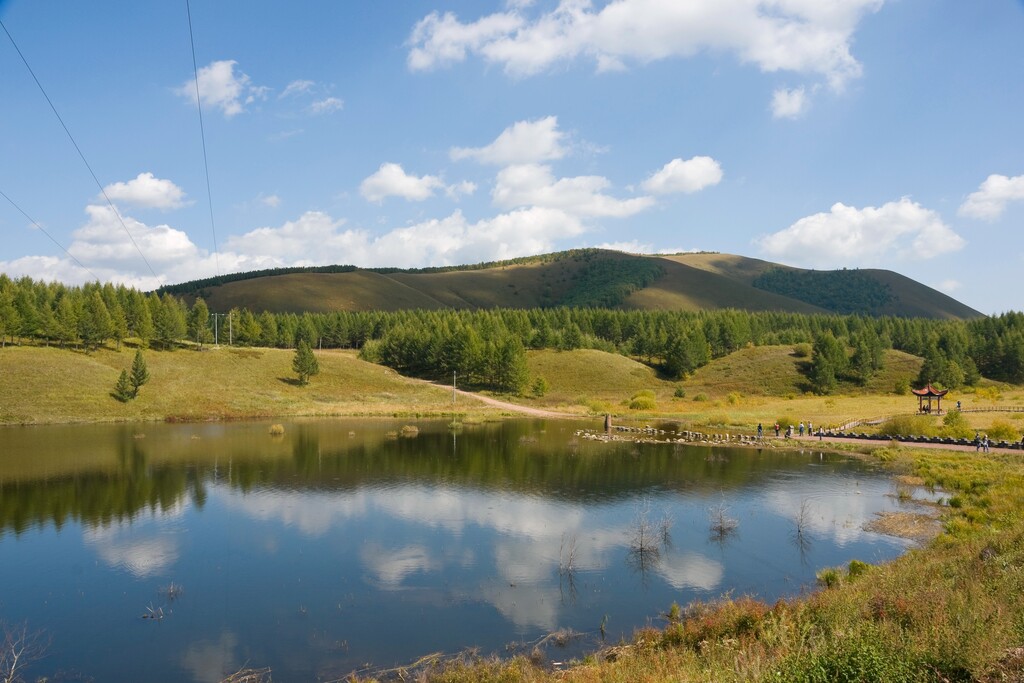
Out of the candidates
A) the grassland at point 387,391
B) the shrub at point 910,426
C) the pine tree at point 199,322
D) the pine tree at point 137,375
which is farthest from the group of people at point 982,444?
the pine tree at point 199,322

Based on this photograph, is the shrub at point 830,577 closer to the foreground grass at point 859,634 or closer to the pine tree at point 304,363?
Result: the foreground grass at point 859,634

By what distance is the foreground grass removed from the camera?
10.8m

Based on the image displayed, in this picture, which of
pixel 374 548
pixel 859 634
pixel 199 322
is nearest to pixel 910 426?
pixel 374 548

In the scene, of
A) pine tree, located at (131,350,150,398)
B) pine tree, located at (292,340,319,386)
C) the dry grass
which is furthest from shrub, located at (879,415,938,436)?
pine tree, located at (131,350,150,398)

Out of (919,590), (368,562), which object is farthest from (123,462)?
(919,590)

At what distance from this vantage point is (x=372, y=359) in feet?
467

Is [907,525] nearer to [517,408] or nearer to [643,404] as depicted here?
[643,404]

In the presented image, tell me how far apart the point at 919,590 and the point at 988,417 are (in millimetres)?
68660

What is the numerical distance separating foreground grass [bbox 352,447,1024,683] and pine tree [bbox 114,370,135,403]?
83070mm

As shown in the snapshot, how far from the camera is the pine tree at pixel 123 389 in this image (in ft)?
274

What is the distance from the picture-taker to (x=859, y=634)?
42.0 ft

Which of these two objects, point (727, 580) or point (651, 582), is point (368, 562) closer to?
point (651, 582)

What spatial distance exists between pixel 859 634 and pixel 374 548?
848 inches

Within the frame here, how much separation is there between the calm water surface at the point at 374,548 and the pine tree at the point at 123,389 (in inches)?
1196
